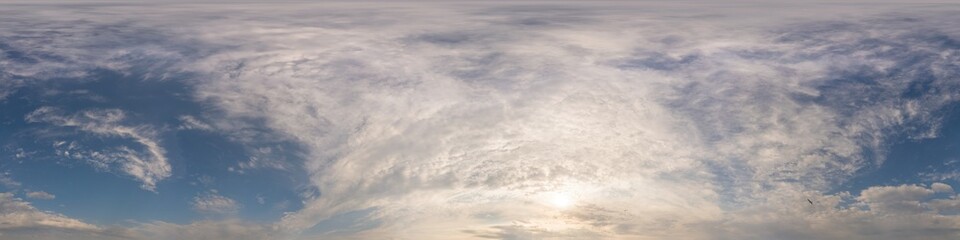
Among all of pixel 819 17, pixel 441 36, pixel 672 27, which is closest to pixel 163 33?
pixel 441 36

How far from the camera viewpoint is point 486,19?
4281 inches

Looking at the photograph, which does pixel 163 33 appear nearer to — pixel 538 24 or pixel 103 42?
pixel 103 42

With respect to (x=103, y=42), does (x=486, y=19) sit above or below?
above

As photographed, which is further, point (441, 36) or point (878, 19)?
point (878, 19)

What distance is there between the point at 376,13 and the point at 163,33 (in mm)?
36361

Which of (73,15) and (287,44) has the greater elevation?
(73,15)

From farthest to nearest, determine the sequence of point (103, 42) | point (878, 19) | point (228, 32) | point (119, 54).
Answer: point (878, 19), point (228, 32), point (103, 42), point (119, 54)

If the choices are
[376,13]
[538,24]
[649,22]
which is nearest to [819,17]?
[649,22]

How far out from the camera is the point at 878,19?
9869 centimetres

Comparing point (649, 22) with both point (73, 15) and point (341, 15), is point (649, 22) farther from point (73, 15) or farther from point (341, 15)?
point (73, 15)

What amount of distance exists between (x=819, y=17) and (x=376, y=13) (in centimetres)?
5438

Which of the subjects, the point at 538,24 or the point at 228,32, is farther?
the point at 538,24

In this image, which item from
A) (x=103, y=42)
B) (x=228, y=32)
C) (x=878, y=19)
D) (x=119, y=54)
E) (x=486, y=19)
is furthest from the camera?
(x=486, y=19)

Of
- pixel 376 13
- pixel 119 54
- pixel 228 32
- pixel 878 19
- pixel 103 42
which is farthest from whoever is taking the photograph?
pixel 376 13
